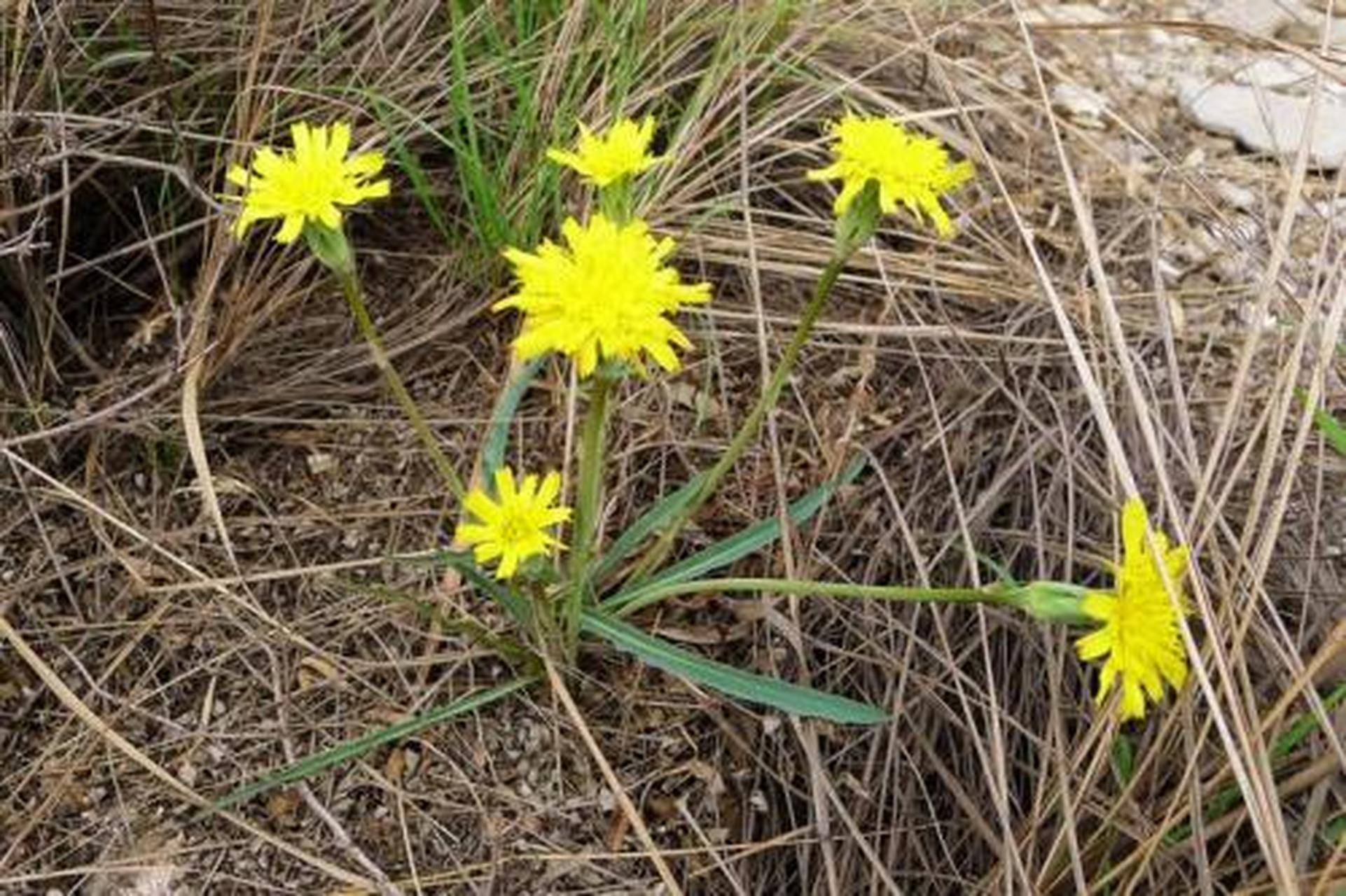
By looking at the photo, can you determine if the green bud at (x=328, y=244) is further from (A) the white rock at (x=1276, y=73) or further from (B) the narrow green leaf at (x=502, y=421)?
(A) the white rock at (x=1276, y=73)

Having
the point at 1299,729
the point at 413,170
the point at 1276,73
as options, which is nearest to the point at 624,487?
the point at 413,170

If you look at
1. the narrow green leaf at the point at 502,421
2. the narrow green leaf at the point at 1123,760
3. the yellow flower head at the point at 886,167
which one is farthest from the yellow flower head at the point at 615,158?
the narrow green leaf at the point at 1123,760

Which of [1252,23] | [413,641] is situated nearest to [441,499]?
[413,641]

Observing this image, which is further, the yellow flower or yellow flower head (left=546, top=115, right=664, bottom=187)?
Answer: yellow flower head (left=546, top=115, right=664, bottom=187)

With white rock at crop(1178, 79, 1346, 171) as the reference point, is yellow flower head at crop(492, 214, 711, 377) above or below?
above

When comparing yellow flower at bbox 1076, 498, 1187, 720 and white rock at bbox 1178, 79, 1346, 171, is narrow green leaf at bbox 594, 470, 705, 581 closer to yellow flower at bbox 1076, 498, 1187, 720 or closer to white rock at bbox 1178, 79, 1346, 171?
yellow flower at bbox 1076, 498, 1187, 720

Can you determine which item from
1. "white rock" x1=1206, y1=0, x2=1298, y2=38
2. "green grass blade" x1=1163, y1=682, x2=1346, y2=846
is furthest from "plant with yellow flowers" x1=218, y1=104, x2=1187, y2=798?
"white rock" x1=1206, y1=0, x2=1298, y2=38
